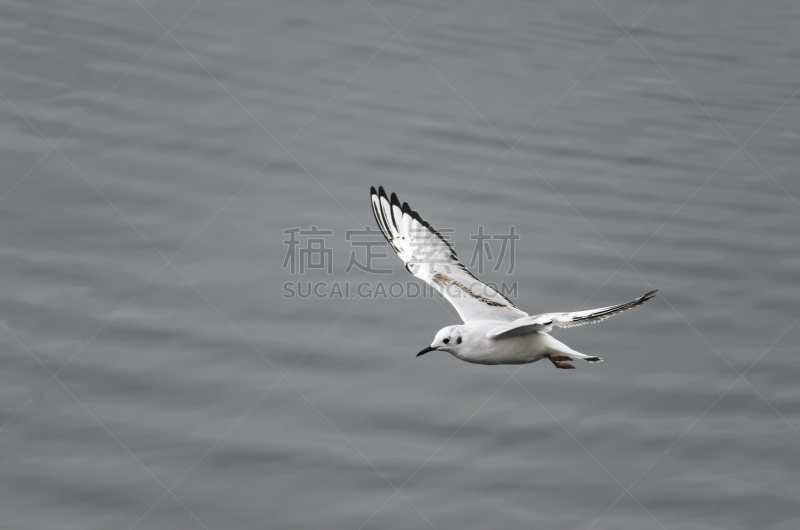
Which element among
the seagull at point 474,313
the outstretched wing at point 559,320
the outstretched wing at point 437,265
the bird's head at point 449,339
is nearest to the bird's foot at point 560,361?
the seagull at point 474,313

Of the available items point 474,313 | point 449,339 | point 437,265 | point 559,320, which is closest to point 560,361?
point 474,313

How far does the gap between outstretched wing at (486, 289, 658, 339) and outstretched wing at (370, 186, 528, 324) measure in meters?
0.90

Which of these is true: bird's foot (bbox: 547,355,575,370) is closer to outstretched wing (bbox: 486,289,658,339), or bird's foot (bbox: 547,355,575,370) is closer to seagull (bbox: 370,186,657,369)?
seagull (bbox: 370,186,657,369)

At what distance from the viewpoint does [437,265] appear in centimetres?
1106

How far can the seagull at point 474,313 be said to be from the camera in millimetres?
8562

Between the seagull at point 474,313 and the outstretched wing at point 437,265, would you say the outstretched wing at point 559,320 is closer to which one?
the seagull at point 474,313

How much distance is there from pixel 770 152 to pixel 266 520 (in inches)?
503

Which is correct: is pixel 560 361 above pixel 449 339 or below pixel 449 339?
below

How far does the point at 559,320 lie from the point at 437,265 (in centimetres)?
312

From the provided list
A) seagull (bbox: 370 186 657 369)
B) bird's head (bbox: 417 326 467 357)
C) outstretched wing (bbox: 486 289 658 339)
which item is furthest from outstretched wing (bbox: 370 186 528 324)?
outstretched wing (bbox: 486 289 658 339)

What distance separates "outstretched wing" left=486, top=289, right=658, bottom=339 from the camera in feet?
26.1

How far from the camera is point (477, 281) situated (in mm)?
10820

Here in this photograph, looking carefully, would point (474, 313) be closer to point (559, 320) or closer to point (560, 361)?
point (560, 361)

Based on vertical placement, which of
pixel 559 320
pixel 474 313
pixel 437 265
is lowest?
pixel 559 320
